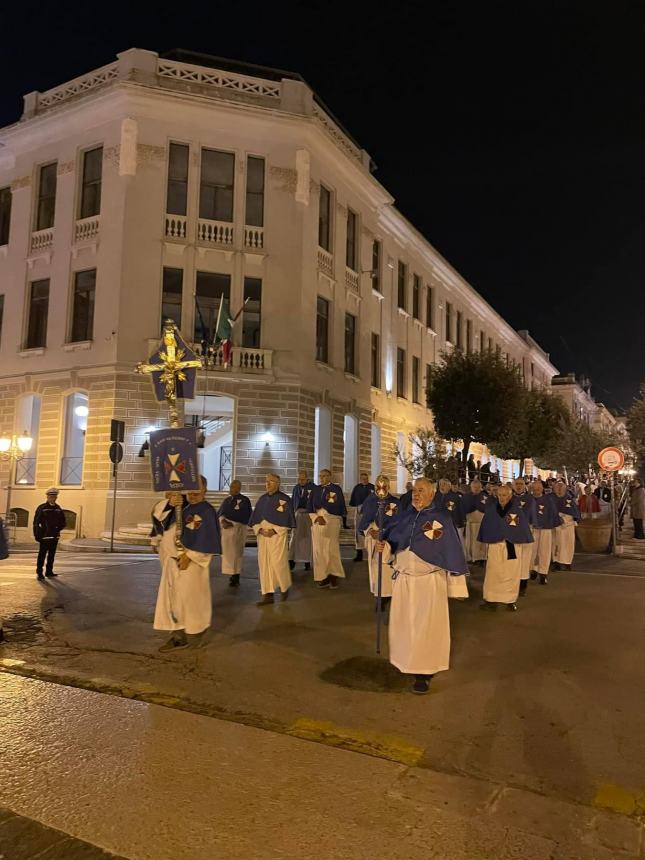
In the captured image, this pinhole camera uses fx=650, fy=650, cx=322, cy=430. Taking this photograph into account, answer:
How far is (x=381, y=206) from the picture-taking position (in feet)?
95.2

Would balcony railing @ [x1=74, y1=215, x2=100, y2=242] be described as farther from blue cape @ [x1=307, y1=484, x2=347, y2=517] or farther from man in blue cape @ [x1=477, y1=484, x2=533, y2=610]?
man in blue cape @ [x1=477, y1=484, x2=533, y2=610]

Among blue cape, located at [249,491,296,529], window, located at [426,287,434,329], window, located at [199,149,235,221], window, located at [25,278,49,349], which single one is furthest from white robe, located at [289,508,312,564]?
window, located at [426,287,434,329]

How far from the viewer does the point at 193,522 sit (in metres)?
7.36

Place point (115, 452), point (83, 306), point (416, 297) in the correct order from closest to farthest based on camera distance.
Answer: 1. point (115, 452)
2. point (83, 306)
3. point (416, 297)

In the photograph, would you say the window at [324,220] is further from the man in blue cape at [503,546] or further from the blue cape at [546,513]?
the man in blue cape at [503,546]

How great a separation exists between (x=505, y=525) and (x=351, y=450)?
55.1 feet

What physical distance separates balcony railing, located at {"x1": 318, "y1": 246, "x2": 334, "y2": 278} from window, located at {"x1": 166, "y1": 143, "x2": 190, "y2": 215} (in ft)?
16.9

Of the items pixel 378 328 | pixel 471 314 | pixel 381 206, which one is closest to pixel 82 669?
pixel 378 328

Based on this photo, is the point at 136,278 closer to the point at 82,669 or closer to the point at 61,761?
the point at 82,669

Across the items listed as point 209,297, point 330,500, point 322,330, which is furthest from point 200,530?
point 322,330

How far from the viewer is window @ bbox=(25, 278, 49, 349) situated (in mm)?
22891

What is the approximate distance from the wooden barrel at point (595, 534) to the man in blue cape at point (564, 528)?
11.8ft

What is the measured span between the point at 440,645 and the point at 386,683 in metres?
0.67

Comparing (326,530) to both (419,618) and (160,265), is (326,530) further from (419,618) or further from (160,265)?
(160,265)
